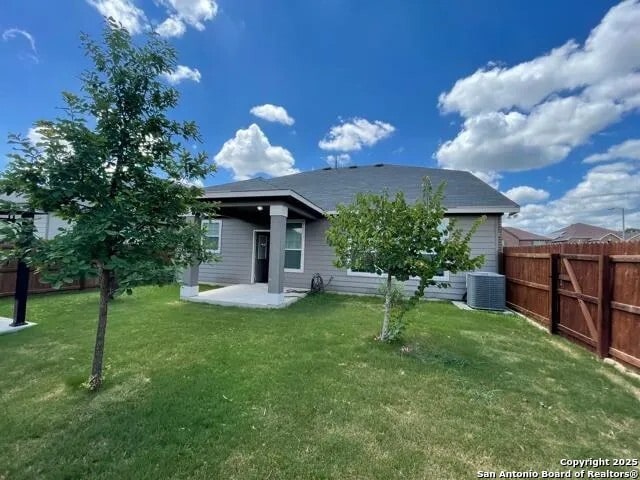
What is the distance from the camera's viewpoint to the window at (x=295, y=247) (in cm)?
1047

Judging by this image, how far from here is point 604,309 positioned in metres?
4.35

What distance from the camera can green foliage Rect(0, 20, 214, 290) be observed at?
107 inches

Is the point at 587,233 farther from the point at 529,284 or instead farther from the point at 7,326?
the point at 7,326

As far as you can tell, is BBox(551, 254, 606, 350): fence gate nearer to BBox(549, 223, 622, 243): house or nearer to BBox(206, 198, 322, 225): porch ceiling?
BBox(206, 198, 322, 225): porch ceiling

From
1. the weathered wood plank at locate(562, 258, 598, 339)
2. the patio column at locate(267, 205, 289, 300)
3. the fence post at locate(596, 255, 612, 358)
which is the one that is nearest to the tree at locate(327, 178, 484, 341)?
the fence post at locate(596, 255, 612, 358)

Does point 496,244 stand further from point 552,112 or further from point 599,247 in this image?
point 552,112

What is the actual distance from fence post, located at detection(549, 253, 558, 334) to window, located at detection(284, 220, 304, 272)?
6.87 metres

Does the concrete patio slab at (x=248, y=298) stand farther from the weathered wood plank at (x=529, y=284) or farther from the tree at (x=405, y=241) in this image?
the weathered wood plank at (x=529, y=284)

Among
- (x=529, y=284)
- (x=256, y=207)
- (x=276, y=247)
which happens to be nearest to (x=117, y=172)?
(x=276, y=247)

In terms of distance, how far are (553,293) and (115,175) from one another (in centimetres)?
743

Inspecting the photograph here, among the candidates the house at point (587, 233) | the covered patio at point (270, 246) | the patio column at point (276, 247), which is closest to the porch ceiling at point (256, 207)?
the covered patio at point (270, 246)

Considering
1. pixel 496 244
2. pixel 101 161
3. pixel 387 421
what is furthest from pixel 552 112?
pixel 101 161

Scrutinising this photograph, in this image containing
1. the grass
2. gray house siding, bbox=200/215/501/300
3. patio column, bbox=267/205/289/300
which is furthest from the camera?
gray house siding, bbox=200/215/501/300

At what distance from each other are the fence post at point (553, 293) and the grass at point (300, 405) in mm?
680
